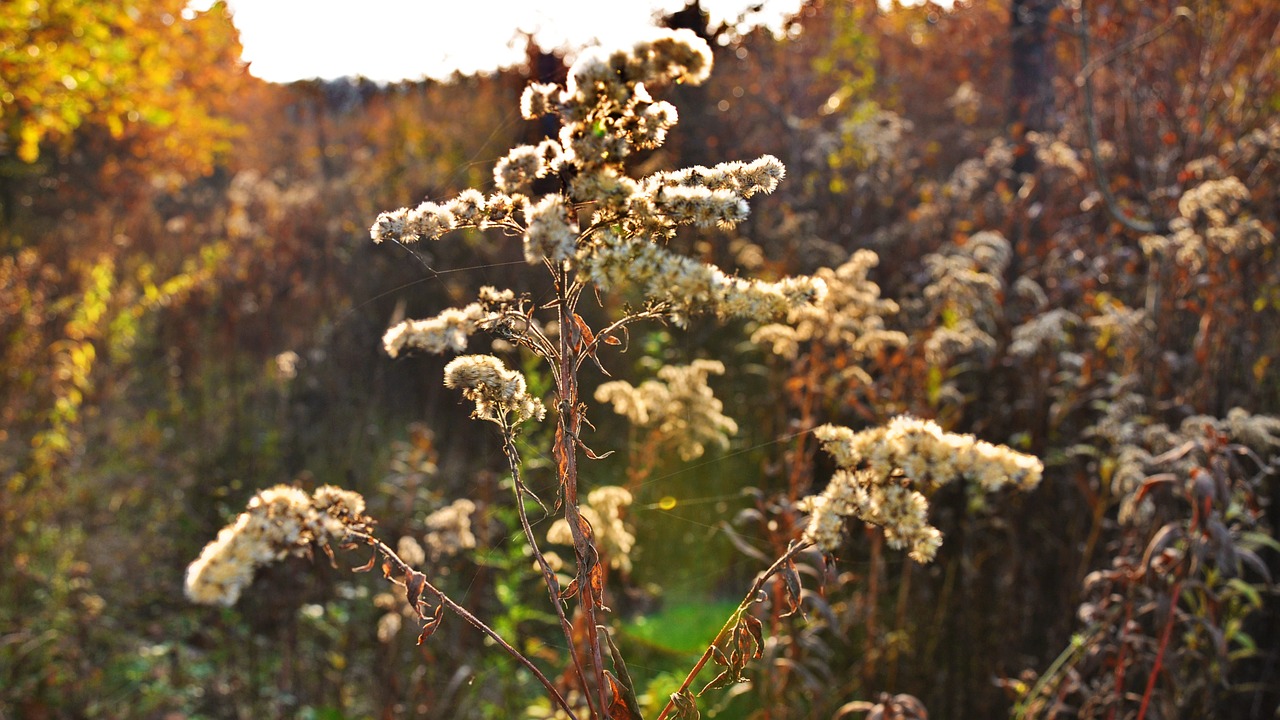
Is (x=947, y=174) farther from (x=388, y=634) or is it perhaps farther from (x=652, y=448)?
(x=388, y=634)

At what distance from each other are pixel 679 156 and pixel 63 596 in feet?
17.3

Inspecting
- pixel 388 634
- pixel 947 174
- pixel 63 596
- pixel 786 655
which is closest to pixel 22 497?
pixel 63 596

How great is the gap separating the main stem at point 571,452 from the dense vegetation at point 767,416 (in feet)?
1.07

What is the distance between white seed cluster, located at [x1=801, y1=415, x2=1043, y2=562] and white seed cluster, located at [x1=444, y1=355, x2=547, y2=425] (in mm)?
440

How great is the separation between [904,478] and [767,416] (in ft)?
9.47

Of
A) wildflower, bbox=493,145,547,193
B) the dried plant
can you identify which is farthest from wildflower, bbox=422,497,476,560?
wildflower, bbox=493,145,547,193

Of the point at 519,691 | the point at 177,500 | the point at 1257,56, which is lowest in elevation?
the point at 519,691

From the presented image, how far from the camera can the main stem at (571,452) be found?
123 cm

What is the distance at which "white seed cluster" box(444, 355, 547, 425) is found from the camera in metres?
1.25

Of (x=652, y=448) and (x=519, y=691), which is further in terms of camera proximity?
(x=519, y=691)

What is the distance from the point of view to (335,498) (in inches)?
52.4

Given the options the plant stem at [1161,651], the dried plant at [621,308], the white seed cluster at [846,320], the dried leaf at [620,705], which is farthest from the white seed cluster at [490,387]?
the white seed cluster at [846,320]

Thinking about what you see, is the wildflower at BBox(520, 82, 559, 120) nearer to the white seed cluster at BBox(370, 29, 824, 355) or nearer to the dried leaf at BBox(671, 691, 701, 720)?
the white seed cluster at BBox(370, 29, 824, 355)

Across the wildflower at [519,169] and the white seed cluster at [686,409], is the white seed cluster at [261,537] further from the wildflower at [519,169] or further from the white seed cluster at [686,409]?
the white seed cluster at [686,409]
